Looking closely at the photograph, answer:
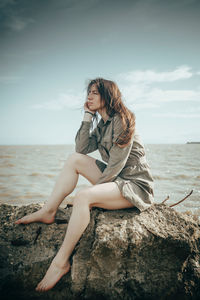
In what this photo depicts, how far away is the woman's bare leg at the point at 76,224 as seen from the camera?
214cm

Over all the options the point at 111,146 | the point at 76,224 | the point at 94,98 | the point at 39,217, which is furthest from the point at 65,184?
the point at 94,98

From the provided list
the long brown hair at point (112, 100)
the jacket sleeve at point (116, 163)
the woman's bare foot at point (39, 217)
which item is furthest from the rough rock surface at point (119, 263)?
the long brown hair at point (112, 100)

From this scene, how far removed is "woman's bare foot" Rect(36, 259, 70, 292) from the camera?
211 cm

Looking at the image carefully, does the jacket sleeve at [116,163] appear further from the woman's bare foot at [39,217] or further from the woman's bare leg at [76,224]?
the woman's bare foot at [39,217]

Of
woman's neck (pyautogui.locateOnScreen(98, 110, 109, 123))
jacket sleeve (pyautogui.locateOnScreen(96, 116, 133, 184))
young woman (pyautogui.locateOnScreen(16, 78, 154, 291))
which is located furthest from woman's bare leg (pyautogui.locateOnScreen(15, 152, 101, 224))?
woman's neck (pyautogui.locateOnScreen(98, 110, 109, 123))

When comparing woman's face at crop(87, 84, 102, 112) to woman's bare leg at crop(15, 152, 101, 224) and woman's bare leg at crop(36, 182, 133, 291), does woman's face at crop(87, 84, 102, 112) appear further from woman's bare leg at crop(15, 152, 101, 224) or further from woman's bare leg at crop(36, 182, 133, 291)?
woman's bare leg at crop(36, 182, 133, 291)

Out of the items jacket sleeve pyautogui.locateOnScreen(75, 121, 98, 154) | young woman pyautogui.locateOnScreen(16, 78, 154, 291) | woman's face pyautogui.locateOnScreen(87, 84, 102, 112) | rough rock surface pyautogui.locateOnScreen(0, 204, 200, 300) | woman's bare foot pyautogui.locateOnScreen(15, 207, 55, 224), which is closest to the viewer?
rough rock surface pyautogui.locateOnScreen(0, 204, 200, 300)

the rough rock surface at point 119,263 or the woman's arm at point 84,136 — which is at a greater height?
the woman's arm at point 84,136

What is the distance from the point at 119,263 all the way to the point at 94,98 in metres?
2.03

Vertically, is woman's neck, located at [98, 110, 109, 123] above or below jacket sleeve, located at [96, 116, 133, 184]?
above

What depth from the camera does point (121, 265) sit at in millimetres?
2117

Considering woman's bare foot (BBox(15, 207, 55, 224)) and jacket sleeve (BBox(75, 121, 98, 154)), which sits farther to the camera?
jacket sleeve (BBox(75, 121, 98, 154))

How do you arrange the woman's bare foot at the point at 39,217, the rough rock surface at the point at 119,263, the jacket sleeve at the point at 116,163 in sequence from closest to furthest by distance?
the rough rock surface at the point at 119,263
the jacket sleeve at the point at 116,163
the woman's bare foot at the point at 39,217

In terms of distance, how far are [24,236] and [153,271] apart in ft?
4.90
